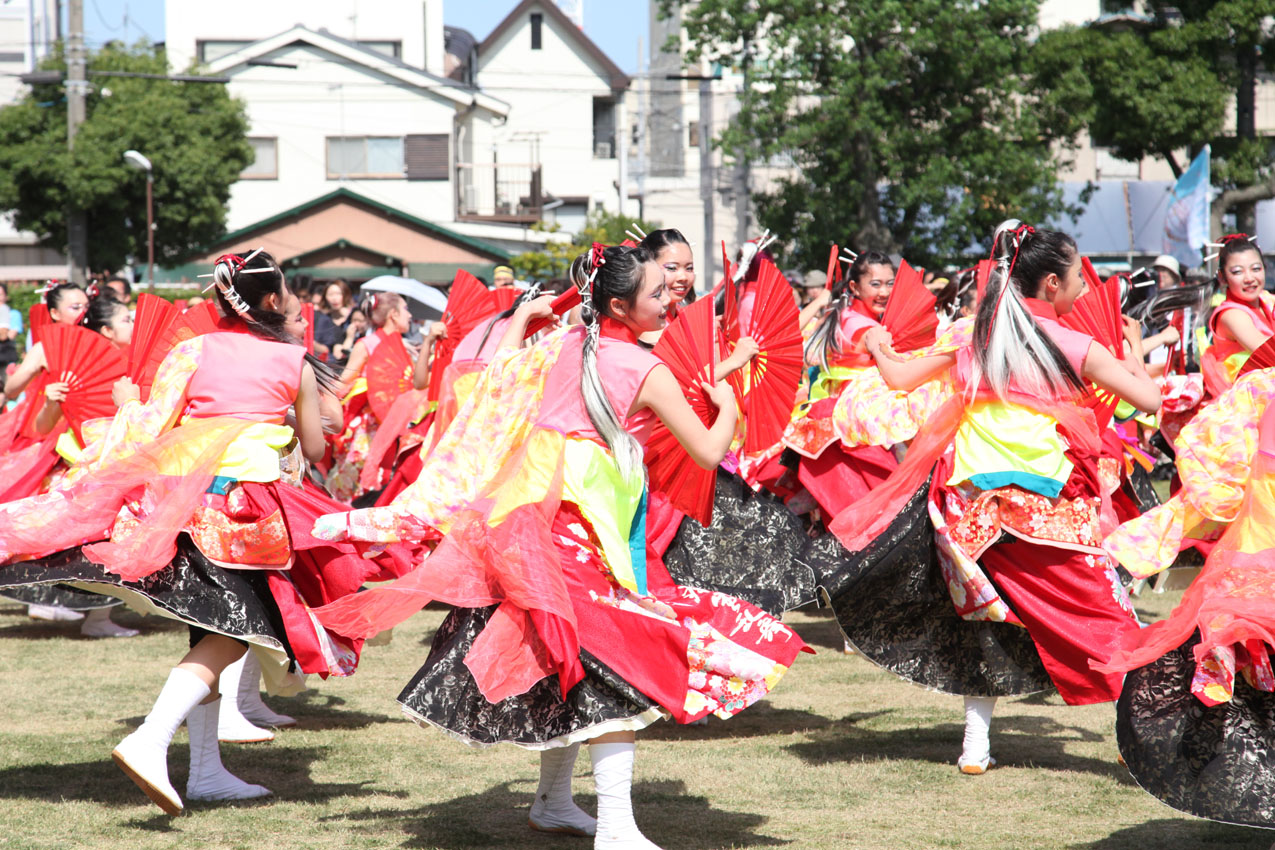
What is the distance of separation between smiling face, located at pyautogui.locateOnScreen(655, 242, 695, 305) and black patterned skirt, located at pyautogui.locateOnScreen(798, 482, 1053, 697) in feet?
3.84

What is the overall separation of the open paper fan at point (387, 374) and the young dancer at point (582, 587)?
4662mm

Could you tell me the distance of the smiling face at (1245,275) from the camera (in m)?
5.63

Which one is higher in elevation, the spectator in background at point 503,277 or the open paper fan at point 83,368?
the spectator in background at point 503,277

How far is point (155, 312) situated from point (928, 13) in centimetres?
1567

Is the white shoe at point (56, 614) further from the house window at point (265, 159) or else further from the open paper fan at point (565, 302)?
the house window at point (265, 159)

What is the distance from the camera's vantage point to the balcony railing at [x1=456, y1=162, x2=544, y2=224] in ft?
111

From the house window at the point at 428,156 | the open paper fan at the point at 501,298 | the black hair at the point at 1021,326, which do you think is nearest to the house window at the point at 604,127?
the house window at the point at 428,156

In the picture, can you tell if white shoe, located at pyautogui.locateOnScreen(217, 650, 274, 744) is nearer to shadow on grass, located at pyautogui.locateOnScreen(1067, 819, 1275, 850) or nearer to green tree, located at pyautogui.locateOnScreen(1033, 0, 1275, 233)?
shadow on grass, located at pyautogui.locateOnScreen(1067, 819, 1275, 850)

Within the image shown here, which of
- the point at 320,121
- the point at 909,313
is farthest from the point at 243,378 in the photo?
the point at 320,121

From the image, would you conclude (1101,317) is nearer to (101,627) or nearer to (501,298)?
(501,298)

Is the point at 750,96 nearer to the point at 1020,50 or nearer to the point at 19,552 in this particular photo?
the point at 1020,50

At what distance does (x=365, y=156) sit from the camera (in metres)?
34.6

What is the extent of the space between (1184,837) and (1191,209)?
35.4ft

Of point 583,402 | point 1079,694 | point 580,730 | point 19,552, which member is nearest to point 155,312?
point 19,552
